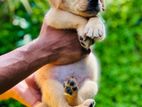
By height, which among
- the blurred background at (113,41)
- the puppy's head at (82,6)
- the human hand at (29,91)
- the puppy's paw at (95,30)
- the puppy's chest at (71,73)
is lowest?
the blurred background at (113,41)

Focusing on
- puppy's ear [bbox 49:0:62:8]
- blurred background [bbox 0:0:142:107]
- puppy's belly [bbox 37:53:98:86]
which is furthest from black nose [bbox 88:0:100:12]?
blurred background [bbox 0:0:142:107]

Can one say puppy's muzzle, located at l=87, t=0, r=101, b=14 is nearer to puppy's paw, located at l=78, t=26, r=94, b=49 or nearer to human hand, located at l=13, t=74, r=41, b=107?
puppy's paw, located at l=78, t=26, r=94, b=49

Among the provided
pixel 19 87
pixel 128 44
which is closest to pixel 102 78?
pixel 128 44

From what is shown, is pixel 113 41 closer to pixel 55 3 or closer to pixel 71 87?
pixel 55 3

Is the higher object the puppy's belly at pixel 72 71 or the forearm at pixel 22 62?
the forearm at pixel 22 62

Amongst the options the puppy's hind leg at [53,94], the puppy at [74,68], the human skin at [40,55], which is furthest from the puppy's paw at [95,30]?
the puppy's hind leg at [53,94]

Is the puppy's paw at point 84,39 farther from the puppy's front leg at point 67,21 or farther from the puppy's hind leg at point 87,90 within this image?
the puppy's hind leg at point 87,90

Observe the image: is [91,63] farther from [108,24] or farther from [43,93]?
[108,24]

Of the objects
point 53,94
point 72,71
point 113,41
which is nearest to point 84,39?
point 72,71
